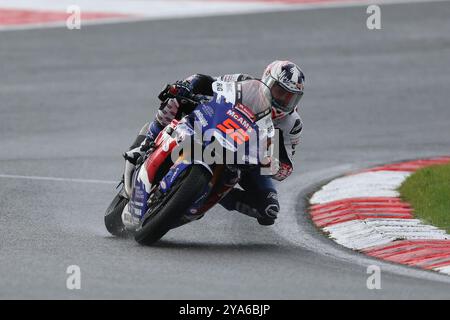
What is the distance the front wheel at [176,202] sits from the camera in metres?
9.19

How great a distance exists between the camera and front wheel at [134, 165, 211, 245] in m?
9.19

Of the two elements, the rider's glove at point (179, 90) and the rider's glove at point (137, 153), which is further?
the rider's glove at point (137, 153)

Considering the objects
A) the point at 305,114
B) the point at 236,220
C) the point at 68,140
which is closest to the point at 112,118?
the point at 68,140

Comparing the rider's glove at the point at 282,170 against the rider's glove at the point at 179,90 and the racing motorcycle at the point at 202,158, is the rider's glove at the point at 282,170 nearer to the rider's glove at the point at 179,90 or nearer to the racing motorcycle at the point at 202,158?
the racing motorcycle at the point at 202,158

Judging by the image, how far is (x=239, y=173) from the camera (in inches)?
371

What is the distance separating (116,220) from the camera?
10.2 metres

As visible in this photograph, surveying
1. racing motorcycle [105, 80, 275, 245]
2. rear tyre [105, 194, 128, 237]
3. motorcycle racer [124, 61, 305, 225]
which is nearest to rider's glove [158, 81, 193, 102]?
motorcycle racer [124, 61, 305, 225]

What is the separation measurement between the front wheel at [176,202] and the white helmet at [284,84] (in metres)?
0.79

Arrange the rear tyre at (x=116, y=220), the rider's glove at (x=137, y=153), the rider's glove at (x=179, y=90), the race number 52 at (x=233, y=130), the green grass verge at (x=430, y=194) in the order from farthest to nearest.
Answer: the green grass verge at (x=430, y=194) < the rear tyre at (x=116, y=220) < the rider's glove at (x=137, y=153) < the rider's glove at (x=179, y=90) < the race number 52 at (x=233, y=130)

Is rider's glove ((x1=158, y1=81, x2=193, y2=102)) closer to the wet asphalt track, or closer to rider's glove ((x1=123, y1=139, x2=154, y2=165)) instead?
rider's glove ((x1=123, y1=139, x2=154, y2=165))

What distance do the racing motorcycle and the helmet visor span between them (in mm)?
62

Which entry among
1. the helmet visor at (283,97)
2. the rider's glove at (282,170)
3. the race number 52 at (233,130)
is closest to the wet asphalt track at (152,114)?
the rider's glove at (282,170)
